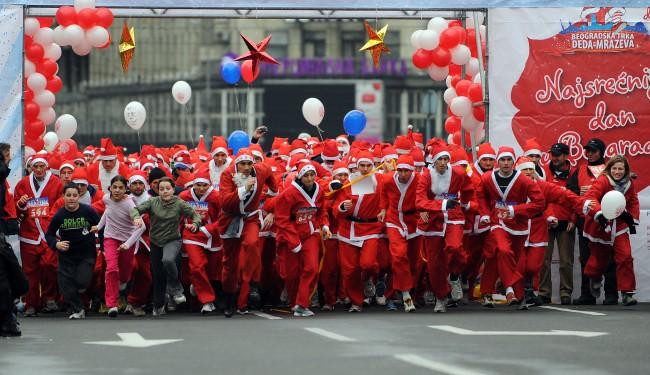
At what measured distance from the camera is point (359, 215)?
18.7 metres

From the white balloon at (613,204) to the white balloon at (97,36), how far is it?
7.55 metres

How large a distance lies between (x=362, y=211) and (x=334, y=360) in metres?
6.40

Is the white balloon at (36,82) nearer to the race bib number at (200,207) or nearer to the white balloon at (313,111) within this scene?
the white balloon at (313,111)

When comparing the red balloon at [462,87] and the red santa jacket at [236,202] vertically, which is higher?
the red balloon at [462,87]

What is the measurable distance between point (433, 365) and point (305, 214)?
21.1 ft

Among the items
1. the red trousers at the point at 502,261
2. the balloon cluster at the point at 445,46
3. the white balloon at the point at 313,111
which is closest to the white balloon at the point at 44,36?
the white balloon at the point at 313,111

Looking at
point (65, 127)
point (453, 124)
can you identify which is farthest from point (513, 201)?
point (65, 127)

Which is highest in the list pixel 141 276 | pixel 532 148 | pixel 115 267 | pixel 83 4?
pixel 83 4

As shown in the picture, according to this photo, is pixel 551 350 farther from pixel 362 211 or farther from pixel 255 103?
pixel 255 103

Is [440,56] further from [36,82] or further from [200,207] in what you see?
[200,207]

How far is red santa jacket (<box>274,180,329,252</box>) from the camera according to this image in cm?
1812

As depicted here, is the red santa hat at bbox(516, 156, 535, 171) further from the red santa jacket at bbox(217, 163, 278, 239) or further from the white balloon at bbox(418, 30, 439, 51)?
the white balloon at bbox(418, 30, 439, 51)

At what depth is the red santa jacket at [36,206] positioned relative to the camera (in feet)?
62.3

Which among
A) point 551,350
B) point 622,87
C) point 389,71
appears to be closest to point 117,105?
point 389,71
